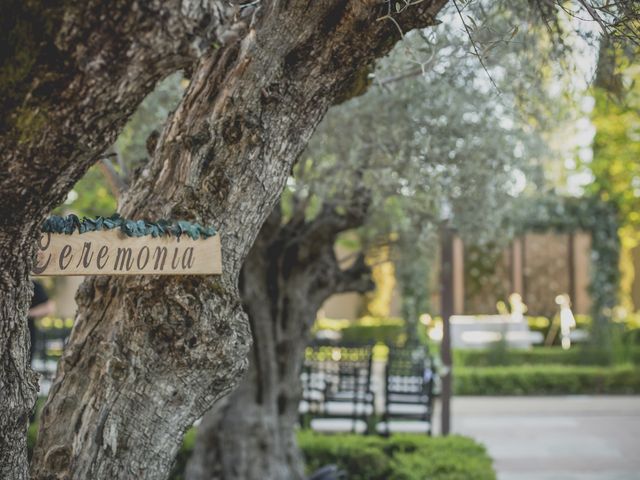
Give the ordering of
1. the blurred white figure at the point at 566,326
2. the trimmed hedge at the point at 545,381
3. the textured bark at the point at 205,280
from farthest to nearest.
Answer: the blurred white figure at the point at 566,326 → the trimmed hedge at the point at 545,381 → the textured bark at the point at 205,280

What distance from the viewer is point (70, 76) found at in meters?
1.74

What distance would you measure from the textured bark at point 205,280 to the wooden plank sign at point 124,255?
123 mm

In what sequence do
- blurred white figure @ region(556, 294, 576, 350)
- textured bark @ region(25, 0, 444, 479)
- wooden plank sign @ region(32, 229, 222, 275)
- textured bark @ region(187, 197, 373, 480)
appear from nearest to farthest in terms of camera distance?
wooden plank sign @ region(32, 229, 222, 275) → textured bark @ region(25, 0, 444, 479) → textured bark @ region(187, 197, 373, 480) → blurred white figure @ region(556, 294, 576, 350)

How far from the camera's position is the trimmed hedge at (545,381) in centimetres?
1421

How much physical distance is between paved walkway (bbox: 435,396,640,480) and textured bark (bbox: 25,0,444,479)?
6.12 meters

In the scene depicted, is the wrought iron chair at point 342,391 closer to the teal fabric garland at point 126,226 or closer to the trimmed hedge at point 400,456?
the trimmed hedge at point 400,456

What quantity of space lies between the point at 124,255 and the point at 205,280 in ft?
0.96

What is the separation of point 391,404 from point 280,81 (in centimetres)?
587

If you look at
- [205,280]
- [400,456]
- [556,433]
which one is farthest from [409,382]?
[205,280]

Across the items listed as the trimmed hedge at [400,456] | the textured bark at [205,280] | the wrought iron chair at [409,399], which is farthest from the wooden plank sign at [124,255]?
the wrought iron chair at [409,399]

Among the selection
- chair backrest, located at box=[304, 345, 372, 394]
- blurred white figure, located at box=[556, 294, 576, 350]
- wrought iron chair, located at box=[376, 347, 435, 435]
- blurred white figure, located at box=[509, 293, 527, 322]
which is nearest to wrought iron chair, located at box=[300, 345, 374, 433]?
chair backrest, located at box=[304, 345, 372, 394]

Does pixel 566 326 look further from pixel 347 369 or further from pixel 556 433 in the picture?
pixel 347 369

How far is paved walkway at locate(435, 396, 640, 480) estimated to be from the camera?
8547 millimetres

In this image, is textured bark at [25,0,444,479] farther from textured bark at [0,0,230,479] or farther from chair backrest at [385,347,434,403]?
chair backrest at [385,347,434,403]
